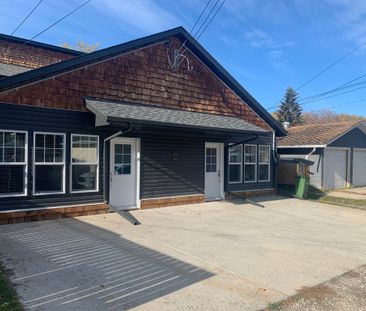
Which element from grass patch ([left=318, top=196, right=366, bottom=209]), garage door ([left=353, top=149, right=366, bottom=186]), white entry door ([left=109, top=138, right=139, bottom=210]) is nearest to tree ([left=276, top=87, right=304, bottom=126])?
garage door ([left=353, top=149, right=366, bottom=186])

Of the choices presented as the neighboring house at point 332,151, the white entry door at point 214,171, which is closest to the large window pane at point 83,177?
the white entry door at point 214,171

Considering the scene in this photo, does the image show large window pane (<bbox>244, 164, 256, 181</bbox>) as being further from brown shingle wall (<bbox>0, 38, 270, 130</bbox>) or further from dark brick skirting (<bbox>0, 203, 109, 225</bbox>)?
dark brick skirting (<bbox>0, 203, 109, 225</bbox>)

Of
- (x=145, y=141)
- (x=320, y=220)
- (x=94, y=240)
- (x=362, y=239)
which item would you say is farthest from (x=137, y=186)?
(x=362, y=239)

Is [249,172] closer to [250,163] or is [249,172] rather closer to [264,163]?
[250,163]

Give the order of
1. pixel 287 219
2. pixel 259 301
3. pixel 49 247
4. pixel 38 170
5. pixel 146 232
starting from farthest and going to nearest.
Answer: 1. pixel 287 219
2. pixel 38 170
3. pixel 146 232
4. pixel 49 247
5. pixel 259 301

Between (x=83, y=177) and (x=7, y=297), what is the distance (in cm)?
547

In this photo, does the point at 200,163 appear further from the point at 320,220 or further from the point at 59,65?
the point at 59,65

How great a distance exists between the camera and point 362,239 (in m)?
8.08

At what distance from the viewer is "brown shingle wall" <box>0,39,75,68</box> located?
1358 cm

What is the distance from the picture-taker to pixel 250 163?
561 inches

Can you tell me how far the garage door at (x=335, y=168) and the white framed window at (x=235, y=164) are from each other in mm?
7160

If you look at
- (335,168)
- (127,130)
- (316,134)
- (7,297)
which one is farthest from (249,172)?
(7,297)

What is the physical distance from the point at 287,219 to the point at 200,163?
3.62 meters

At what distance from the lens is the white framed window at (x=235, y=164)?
13.6 meters
